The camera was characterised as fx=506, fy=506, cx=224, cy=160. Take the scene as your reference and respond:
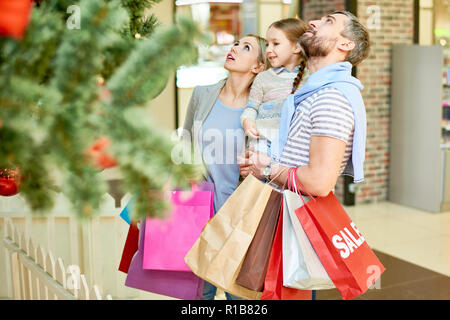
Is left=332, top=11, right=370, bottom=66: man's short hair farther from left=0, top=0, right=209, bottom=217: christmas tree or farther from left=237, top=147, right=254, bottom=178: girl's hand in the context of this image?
left=0, top=0, right=209, bottom=217: christmas tree

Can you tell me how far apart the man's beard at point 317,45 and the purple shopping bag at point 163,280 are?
3.04ft

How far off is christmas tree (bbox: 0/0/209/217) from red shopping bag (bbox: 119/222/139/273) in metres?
1.60

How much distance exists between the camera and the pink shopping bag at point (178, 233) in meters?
1.95

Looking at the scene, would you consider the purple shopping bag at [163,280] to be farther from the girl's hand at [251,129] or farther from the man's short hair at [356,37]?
the man's short hair at [356,37]

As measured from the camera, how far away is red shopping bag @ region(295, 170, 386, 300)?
1.56 m

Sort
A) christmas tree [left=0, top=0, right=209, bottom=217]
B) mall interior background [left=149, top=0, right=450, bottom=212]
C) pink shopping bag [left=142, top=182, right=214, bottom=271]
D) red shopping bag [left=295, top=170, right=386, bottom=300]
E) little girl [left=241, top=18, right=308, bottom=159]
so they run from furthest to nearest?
mall interior background [left=149, top=0, right=450, bottom=212]
little girl [left=241, top=18, right=308, bottom=159]
pink shopping bag [left=142, top=182, right=214, bottom=271]
red shopping bag [left=295, top=170, right=386, bottom=300]
christmas tree [left=0, top=0, right=209, bottom=217]

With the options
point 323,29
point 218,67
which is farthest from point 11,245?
point 218,67

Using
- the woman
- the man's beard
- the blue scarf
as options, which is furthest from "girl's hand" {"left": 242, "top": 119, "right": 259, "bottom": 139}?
the man's beard

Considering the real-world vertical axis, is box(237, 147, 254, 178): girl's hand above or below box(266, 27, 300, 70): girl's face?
A: below

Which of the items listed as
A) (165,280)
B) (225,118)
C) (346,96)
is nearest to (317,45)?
(346,96)

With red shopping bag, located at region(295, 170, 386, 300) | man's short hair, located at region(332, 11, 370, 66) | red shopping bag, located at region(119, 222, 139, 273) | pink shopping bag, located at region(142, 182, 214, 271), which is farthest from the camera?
red shopping bag, located at region(119, 222, 139, 273)

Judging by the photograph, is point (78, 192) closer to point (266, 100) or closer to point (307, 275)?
point (307, 275)

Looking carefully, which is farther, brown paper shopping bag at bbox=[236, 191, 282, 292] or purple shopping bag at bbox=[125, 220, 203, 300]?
purple shopping bag at bbox=[125, 220, 203, 300]

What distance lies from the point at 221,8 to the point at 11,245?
3.91 meters
